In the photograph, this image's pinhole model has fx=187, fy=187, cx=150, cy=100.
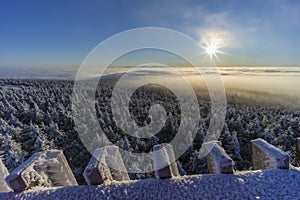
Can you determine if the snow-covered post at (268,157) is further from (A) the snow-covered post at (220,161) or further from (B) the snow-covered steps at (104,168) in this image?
(B) the snow-covered steps at (104,168)

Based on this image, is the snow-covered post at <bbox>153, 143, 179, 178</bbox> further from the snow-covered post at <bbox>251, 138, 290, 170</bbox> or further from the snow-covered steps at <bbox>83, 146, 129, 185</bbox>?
the snow-covered post at <bbox>251, 138, 290, 170</bbox>

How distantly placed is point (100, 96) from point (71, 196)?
3290 cm

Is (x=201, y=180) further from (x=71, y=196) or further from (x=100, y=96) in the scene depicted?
(x=100, y=96)

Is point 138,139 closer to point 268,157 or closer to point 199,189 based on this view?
point 268,157

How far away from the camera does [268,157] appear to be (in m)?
2.80

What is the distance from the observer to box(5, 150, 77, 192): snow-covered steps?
2.42m

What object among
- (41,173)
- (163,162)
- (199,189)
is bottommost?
(199,189)

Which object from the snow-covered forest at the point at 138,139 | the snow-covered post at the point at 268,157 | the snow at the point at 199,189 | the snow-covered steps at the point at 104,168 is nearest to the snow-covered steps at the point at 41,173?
the snow at the point at 199,189

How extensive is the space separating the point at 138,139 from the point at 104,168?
15.8 meters

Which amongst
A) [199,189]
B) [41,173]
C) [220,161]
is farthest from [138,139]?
[199,189]

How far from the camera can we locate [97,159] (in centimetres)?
267

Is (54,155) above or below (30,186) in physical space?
above

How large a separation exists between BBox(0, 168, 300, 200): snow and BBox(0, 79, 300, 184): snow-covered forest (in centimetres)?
900

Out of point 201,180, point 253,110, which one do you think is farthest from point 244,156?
point 201,180
